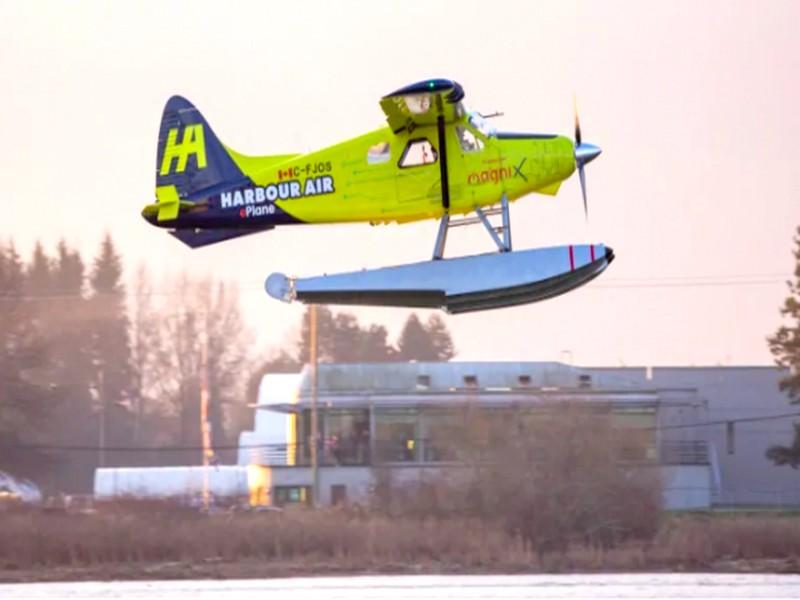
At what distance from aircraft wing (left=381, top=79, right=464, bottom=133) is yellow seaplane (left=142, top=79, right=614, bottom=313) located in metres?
0.02

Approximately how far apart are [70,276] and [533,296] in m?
27.8

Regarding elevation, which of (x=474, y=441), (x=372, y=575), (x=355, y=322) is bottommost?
(x=372, y=575)

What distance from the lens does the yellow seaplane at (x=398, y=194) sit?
17.6 m

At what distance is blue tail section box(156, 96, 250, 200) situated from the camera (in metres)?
18.1

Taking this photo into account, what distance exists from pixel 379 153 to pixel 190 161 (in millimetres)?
2143

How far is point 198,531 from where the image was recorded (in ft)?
107

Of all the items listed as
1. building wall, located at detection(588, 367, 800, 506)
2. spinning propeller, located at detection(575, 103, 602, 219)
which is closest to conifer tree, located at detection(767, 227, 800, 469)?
building wall, located at detection(588, 367, 800, 506)

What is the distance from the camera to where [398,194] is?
58.2 feet

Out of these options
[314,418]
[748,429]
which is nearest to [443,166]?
[314,418]

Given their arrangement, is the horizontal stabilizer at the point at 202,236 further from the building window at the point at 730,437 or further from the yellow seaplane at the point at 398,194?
the building window at the point at 730,437

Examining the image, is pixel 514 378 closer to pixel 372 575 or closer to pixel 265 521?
pixel 265 521

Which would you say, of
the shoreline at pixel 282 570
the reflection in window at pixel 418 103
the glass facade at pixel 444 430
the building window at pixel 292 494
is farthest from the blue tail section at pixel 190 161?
the building window at pixel 292 494

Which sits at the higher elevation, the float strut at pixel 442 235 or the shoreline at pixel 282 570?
the float strut at pixel 442 235

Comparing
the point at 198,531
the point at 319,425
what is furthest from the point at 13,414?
the point at 198,531
